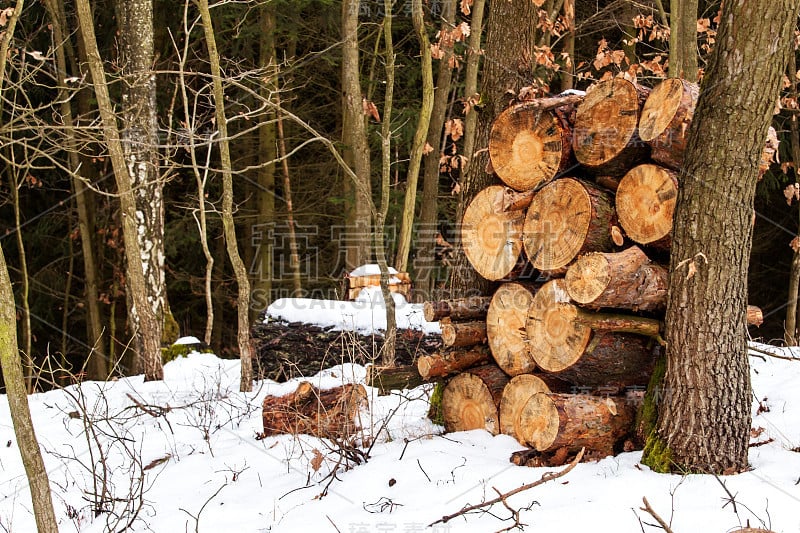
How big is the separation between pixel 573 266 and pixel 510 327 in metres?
0.78

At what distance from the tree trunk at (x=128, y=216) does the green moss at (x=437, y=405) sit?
3.80 m

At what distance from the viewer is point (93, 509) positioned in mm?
4160

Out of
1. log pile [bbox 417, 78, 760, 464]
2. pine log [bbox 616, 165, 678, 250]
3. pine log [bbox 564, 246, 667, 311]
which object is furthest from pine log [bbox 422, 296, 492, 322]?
pine log [bbox 616, 165, 678, 250]

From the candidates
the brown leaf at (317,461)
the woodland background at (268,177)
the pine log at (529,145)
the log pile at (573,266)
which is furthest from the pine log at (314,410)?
the woodland background at (268,177)

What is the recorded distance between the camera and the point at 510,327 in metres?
4.55

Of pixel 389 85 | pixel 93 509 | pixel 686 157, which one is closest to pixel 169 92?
pixel 389 85

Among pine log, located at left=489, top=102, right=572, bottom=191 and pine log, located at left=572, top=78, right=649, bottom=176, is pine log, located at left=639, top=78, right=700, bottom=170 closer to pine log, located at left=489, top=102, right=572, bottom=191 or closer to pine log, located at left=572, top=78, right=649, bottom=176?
pine log, located at left=572, top=78, right=649, bottom=176

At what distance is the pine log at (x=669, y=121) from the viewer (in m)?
3.90

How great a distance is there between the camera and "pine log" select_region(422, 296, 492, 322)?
4.76 meters

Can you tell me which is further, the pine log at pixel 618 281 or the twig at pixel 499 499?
the pine log at pixel 618 281

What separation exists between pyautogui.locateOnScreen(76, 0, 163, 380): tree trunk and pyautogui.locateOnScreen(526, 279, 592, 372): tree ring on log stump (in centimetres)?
474

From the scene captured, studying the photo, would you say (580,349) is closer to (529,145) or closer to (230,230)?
(529,145)

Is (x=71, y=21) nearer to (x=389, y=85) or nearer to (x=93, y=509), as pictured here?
(x=389, y=85)

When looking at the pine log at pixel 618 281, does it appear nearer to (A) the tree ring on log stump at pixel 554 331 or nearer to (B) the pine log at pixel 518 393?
(A) the tree ring on log stump at pixel 554 331
